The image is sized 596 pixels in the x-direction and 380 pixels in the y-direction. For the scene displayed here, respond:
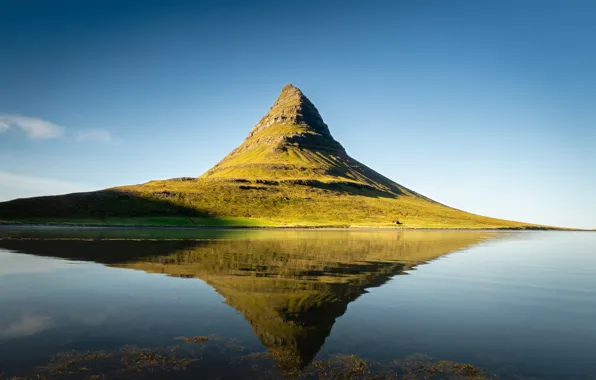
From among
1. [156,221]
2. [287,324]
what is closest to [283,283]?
[287,324]

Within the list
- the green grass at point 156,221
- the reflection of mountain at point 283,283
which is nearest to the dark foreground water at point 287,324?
the reflection of mountain at point 283,283

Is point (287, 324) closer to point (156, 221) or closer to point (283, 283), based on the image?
point (283, 283)

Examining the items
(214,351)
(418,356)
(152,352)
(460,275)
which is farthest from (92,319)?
(460,275)

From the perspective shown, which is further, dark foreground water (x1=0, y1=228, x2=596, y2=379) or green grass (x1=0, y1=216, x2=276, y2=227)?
green grass (x1=0, y1=216, x2=276, y2=227)

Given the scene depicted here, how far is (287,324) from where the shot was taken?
673 inches

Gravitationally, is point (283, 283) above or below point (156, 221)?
above

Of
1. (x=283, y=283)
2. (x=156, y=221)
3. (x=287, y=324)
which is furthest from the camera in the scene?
(x=156, y=221)

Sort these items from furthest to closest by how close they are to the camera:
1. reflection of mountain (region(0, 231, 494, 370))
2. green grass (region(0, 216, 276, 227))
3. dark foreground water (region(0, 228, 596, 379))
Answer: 1. green grass (region(0, 216, 276, 227))
2. reflection of mountain (region(0, 231, 494, 370))
3. dark foreground water (region(0, 228, 596, 379))

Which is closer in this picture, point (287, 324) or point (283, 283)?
point (287, 324)

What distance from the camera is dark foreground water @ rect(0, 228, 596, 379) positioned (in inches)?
491

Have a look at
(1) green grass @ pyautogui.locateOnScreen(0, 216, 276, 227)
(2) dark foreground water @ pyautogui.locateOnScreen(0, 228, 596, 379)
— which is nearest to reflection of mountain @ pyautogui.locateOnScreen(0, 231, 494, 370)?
(2) dark foreground water @ pyautogui.locateOnScreen(0, 228, 596, 379)

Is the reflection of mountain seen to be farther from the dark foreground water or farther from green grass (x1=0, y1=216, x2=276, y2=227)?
green grass (x1=0, y1=216, x2=276, y2=227)

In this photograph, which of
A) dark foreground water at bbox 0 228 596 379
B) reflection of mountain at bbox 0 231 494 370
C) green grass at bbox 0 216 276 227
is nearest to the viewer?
dark foreground water at bbox 0 228 596 379

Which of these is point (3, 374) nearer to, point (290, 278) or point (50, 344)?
point (50, 344)
